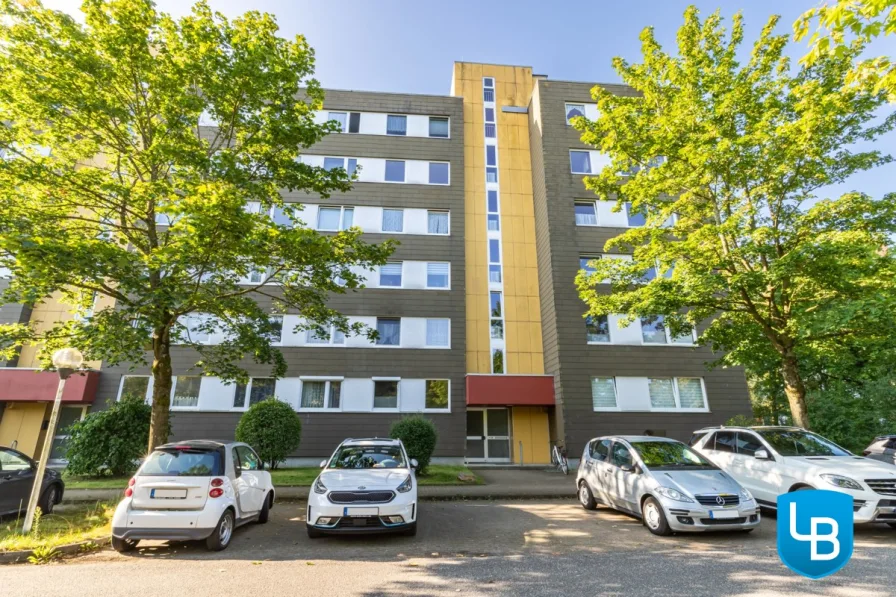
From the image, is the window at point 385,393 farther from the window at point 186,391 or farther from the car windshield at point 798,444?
the car windshield at point 798,444

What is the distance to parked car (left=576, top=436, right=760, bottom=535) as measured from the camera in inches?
276

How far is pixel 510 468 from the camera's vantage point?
17500mm

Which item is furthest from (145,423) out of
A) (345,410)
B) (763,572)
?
(763,572)

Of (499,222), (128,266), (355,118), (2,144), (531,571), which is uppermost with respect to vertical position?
(355,118)

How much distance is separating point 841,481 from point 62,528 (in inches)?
526

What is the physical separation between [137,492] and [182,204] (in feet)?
15.6

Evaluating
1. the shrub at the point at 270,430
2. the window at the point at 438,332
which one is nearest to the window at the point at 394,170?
the window at the point at 438,332

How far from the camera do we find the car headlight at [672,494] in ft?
23.5

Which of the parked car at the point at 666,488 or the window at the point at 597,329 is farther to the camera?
the window at the point at 597,329

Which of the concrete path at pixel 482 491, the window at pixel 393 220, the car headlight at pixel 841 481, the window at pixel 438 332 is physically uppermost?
the window at pixel 393 220

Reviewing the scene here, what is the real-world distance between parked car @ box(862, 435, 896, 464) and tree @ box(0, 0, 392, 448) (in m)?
18.3

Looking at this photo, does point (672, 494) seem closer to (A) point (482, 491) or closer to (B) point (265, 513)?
(A) point (482, 491)

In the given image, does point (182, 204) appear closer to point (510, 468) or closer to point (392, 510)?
point (392, 510)

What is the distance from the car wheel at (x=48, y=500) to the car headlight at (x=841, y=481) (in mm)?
14751
